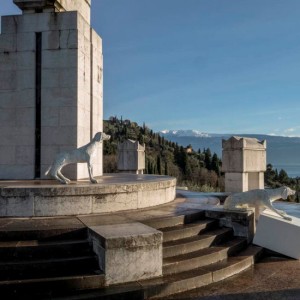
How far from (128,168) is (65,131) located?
369 inches

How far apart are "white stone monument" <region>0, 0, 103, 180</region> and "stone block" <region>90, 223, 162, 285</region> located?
4492 millimetres

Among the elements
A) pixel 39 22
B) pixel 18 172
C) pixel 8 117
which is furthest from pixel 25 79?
pixel 18 172

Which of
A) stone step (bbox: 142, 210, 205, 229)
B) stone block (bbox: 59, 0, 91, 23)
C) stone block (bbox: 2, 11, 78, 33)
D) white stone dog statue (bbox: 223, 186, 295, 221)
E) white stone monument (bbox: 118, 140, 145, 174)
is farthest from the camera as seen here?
white stone monument (bbox: 118, 140, 145, 174)

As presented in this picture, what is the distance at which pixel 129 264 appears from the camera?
5496 millimetres

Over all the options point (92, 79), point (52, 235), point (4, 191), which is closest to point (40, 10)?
point (92, 79)

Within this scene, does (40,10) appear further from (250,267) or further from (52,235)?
(250,267)

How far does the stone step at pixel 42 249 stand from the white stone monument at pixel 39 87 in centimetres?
409

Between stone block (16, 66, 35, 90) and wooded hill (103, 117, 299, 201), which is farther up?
stone block (16, 66, 35, 90)

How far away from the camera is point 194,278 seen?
5.71 m

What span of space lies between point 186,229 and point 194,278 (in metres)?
1.33

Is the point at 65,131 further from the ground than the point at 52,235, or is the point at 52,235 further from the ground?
the point at 65,131

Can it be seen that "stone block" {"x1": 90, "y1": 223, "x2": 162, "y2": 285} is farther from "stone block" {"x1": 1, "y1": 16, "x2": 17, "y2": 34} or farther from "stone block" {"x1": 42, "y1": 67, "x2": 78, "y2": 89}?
"stone block" {"x1": 1, "y1": 16, "x2": 17, "y2": 34}

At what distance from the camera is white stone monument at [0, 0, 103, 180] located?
389 inches

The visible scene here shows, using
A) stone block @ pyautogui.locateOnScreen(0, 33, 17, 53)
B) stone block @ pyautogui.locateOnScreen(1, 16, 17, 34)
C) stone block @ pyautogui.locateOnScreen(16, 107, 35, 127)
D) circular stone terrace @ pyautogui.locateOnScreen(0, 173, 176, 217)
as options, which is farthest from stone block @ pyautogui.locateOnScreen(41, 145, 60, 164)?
stone block @ pyautogui.locateOnScreen(1, 16, 17, 34)
